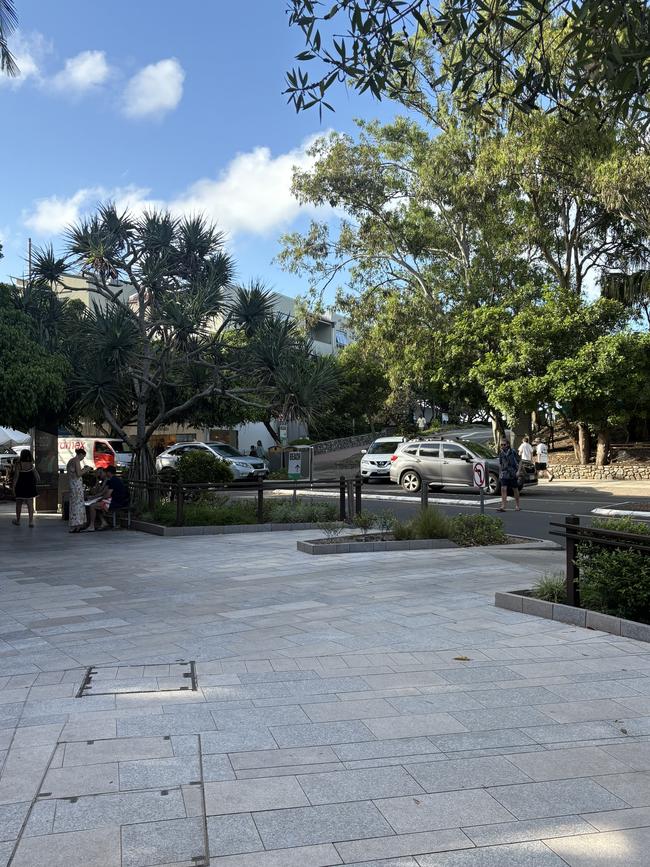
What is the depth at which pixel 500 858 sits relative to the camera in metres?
2.93

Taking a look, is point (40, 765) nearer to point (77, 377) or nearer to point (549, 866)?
point (549, 866)

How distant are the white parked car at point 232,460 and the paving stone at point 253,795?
25.2 meters

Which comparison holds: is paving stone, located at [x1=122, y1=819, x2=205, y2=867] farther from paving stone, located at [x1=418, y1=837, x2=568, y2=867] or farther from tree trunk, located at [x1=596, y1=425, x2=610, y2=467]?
tree trunk, located at [x1=596, y1=425, x2=610, y2=467]

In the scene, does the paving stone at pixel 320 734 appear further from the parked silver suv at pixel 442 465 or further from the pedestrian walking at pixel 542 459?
the pedestrian walking at pixel 542 459

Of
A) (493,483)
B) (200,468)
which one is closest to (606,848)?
(200,468)

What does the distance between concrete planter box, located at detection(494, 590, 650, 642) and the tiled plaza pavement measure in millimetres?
210

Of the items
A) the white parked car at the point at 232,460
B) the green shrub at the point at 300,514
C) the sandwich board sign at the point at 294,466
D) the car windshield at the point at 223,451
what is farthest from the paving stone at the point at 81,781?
the car windshield at the point at 223,451

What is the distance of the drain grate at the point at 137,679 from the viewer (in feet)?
16.6

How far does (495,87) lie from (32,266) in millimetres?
12857

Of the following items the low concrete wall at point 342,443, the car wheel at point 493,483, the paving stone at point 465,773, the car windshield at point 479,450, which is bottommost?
the paving stone at point 465,773

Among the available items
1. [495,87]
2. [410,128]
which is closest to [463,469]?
[410,128]

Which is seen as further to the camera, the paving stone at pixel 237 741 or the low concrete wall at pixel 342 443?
the low concrete wall at pixel 342 443

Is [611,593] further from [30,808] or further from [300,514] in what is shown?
[300,514]

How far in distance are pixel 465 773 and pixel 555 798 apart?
45cm
